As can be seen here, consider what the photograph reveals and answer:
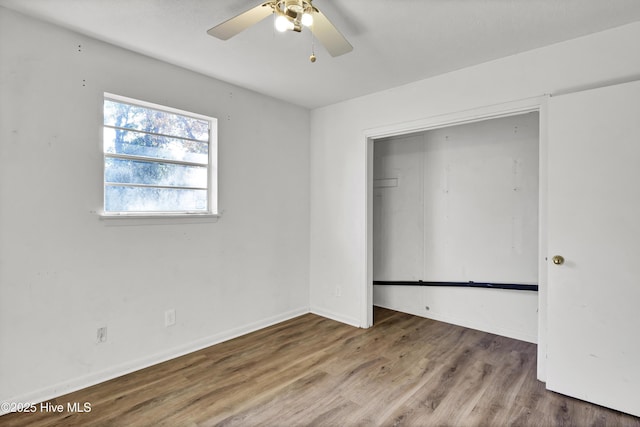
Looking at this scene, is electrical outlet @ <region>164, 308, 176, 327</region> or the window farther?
electrical outlet @ <region>164, 308, 176, 327</region>

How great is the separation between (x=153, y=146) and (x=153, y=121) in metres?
0.21

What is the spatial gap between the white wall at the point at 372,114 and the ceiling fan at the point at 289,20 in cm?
145

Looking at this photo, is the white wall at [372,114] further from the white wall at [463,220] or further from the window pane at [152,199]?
the window pane at [152,199]

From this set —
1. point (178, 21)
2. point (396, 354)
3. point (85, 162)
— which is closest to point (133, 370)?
point (85, 162)

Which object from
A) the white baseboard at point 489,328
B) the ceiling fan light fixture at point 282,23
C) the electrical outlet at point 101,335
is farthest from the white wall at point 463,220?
the electrical outlet at point 101,335

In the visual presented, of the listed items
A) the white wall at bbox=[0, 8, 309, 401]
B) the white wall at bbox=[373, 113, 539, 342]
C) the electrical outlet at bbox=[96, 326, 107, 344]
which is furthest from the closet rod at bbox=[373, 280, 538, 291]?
the electrical outlet at bbox=[96, 326, 107, 344]

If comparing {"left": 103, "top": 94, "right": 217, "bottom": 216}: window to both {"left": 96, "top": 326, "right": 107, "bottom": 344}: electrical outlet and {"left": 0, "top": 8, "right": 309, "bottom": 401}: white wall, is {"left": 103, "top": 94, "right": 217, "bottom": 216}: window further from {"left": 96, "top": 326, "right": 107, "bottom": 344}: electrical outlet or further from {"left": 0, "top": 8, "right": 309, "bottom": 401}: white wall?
{"left": 96, "top": 326, "right": 107, "bottom": 344}: electrical outlet

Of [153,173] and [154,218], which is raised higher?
[153,173]

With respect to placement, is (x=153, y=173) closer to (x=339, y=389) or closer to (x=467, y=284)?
(x=339, y=389)

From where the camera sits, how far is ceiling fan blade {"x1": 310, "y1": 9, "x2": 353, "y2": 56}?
1.78 meters

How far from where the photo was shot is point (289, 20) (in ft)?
5.50

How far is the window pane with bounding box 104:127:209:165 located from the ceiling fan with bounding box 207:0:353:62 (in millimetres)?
1261

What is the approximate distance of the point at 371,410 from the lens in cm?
215

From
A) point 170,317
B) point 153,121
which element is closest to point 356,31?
point 153,121
